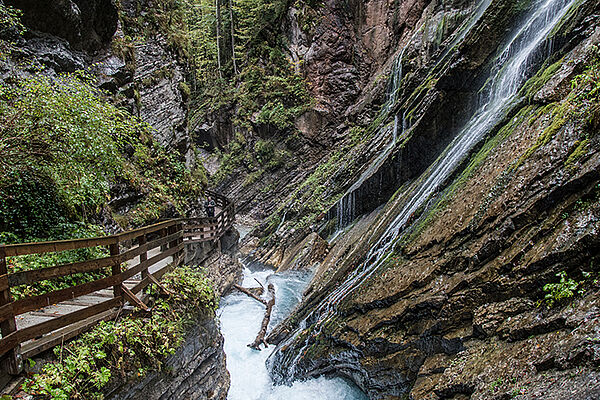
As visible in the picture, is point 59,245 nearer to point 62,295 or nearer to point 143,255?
point 62,295

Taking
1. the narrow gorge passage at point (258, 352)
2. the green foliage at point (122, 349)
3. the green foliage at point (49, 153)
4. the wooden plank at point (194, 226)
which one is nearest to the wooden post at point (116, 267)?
the green foliage at point (122, 349)

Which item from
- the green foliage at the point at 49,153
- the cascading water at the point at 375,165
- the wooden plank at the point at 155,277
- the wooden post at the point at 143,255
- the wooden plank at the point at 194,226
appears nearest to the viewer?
the wooden plank at the point at 155,277

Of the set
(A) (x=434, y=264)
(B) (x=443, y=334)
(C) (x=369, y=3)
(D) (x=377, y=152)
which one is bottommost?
(B) (x=443, y=334)

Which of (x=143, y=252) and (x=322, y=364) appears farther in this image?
(x=322, y=364)

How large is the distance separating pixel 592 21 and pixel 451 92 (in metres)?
4.70

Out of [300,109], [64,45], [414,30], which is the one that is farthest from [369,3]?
[64,45]

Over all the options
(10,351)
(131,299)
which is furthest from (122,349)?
(10,351)

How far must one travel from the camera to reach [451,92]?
1205 cm

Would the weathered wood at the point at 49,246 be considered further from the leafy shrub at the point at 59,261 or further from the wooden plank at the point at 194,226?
the wooden plank at the point at 194,226

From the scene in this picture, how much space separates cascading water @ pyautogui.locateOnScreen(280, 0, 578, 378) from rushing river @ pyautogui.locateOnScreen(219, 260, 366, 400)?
66cm

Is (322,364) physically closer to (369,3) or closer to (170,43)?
(170,43)

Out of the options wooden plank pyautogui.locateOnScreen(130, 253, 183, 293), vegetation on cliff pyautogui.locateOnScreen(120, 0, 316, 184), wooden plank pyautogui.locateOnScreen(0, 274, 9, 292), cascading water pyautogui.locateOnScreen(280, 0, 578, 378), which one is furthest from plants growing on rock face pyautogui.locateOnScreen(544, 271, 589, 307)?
vegetation on cliff pyautogui.locateOnScreen(120, 0, 316, 184)

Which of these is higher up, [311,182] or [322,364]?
[311,182]

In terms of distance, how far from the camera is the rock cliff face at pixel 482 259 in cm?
455
